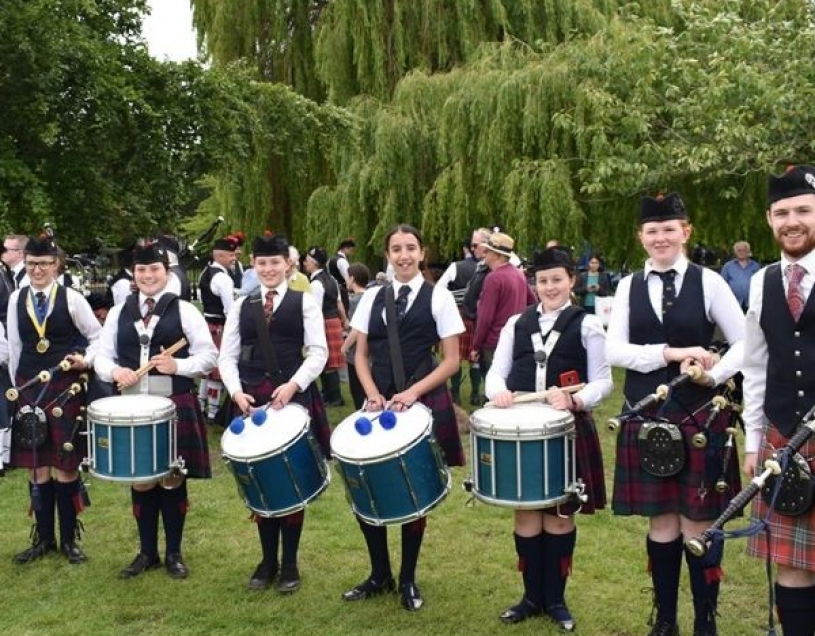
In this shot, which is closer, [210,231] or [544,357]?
[544,357]

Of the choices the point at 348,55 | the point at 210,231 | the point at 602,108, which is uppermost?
the point at 348,55

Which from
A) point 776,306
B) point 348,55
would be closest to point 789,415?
point 776,306

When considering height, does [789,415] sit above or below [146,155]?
below

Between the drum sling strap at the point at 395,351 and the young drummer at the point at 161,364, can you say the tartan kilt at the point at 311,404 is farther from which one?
the drum sling strap at the point at 395,351

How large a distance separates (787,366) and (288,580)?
261 cm

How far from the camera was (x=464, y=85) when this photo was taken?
42.5ft

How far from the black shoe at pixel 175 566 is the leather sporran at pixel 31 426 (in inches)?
34.7

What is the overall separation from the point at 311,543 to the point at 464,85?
8964mm

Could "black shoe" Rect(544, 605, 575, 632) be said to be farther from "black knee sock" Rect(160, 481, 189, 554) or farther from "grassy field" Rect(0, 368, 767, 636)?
"black knee sock" Rect(160, 481, 189, 554)

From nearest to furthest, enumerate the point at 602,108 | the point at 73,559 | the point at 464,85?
the point at 73,559
the point at 602,108
the point at 464,85

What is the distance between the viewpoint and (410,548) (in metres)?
4.40

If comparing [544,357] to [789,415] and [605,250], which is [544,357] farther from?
[605,250]

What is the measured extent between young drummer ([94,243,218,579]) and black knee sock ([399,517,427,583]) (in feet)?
3.70

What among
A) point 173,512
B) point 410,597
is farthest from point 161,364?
point 410,597
